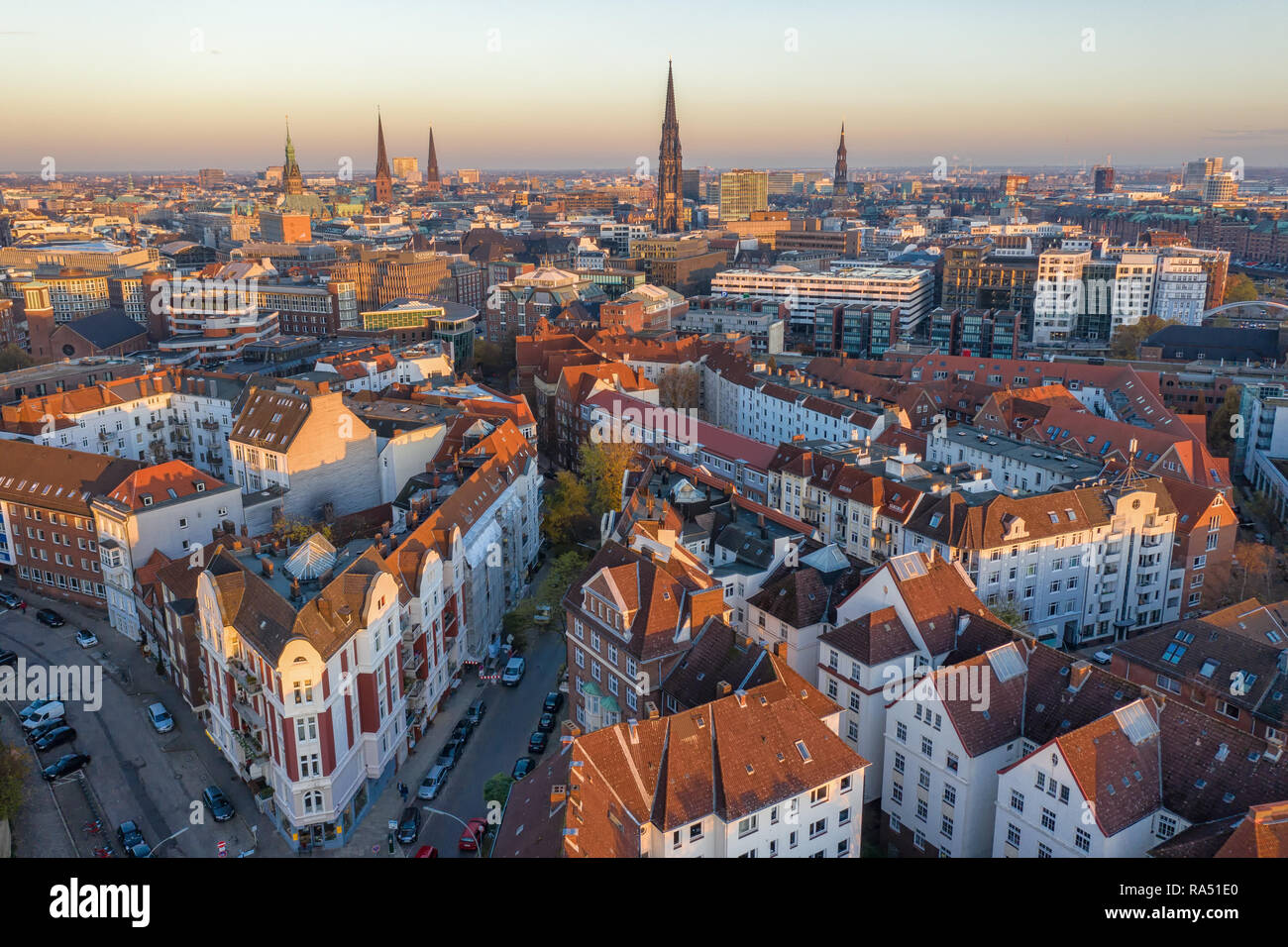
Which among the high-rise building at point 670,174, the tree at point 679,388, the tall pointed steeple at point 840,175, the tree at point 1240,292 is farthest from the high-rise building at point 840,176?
the tree at point 679,388

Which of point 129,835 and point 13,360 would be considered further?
point 13,360

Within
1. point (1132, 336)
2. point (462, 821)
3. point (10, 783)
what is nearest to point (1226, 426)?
point (1132, 336)

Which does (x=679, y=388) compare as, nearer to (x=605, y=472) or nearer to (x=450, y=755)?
(x=605, y=472)

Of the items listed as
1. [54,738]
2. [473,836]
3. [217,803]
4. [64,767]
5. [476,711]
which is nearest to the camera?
[473,836]

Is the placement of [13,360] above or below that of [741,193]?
below

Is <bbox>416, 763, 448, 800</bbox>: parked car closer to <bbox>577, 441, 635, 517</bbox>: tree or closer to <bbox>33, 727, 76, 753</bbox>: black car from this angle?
<bbox>33, 727, 76, 753</bbox>: black car

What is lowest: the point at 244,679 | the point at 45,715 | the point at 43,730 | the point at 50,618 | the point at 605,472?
the point at 43,730

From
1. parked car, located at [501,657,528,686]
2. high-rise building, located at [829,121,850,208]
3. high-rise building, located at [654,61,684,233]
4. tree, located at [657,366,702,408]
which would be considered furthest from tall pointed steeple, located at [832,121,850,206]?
parked car, located at [501,657,528,686]
